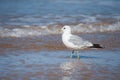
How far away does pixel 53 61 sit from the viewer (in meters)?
9.32

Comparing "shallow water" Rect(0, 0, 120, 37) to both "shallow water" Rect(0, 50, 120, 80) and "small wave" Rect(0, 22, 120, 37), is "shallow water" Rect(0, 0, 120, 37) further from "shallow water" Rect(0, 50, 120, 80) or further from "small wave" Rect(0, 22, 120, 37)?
"shallow water" Rect(0, 50, 120, 80)

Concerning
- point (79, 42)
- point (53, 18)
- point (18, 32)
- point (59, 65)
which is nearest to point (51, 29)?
point (18, 32)

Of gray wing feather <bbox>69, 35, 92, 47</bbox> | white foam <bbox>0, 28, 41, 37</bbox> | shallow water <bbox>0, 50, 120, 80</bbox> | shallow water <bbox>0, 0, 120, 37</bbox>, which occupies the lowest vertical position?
shallow water <bbox>0, 50, 120, 80</bbox>

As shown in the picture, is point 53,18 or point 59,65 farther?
point 53,18

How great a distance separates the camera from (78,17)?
55.7 feet

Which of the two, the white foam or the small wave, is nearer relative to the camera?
the white foam

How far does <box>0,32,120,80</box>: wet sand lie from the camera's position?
810cm

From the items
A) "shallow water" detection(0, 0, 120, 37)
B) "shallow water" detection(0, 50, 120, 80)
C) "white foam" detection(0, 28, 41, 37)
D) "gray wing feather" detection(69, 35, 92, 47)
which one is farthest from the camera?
"shallow water" detection(0, 0, 120, 37)

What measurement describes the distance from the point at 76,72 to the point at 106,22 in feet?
24.8

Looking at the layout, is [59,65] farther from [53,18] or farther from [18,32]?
[53,18]

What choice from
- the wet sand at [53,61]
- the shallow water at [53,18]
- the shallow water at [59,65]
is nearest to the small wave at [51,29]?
the shallow water at [53,18]

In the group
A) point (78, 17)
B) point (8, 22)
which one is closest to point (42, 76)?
point (8, 22)

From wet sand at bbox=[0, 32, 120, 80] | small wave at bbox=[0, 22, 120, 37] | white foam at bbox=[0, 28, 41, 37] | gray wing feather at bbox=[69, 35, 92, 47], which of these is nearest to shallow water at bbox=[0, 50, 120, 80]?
wet sand at bbox=[0, 32, 120, 80]

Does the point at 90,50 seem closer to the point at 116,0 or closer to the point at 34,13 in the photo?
the point at 34,13
